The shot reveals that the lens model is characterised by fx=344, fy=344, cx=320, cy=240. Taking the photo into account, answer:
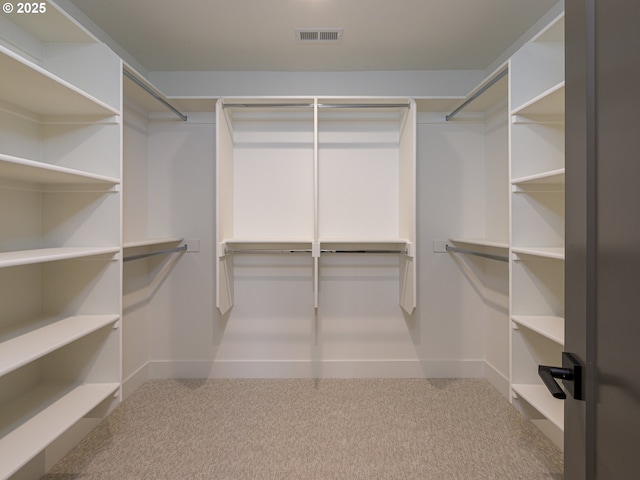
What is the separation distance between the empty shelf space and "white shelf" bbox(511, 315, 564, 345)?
3.45 ft

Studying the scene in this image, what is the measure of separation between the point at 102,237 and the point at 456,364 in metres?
2.67

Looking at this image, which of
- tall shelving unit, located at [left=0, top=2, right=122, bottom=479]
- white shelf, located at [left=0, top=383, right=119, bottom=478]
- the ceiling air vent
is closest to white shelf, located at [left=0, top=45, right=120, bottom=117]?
tall shelving unit, located at [left=0, top=2, right=122, bottom=479]

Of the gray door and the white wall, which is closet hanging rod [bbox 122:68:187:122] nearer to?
the white wall

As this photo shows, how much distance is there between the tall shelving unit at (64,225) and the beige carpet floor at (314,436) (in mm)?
378

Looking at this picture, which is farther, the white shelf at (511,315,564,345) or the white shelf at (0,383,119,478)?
the white shelf at (511,315,564,345)

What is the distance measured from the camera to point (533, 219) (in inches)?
72.8

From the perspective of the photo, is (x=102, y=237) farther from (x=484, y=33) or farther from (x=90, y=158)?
(x=484, y=33)

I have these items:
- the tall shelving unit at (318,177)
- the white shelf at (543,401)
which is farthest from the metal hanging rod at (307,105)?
the white shelf at (543,401)

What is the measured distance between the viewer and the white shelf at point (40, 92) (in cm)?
122

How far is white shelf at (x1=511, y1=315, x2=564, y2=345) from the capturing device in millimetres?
1558

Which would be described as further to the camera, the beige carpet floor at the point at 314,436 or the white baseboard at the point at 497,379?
the white baseboard at the point at 497,379

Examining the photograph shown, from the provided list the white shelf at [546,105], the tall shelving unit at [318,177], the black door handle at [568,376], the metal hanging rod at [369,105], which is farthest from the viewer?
the tall shelving unit at [318,177]

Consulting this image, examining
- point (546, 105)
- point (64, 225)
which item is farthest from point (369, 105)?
point (64, 225)

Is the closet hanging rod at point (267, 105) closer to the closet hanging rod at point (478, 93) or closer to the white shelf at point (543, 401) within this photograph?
the closet hanging rod at point (478, 93)
